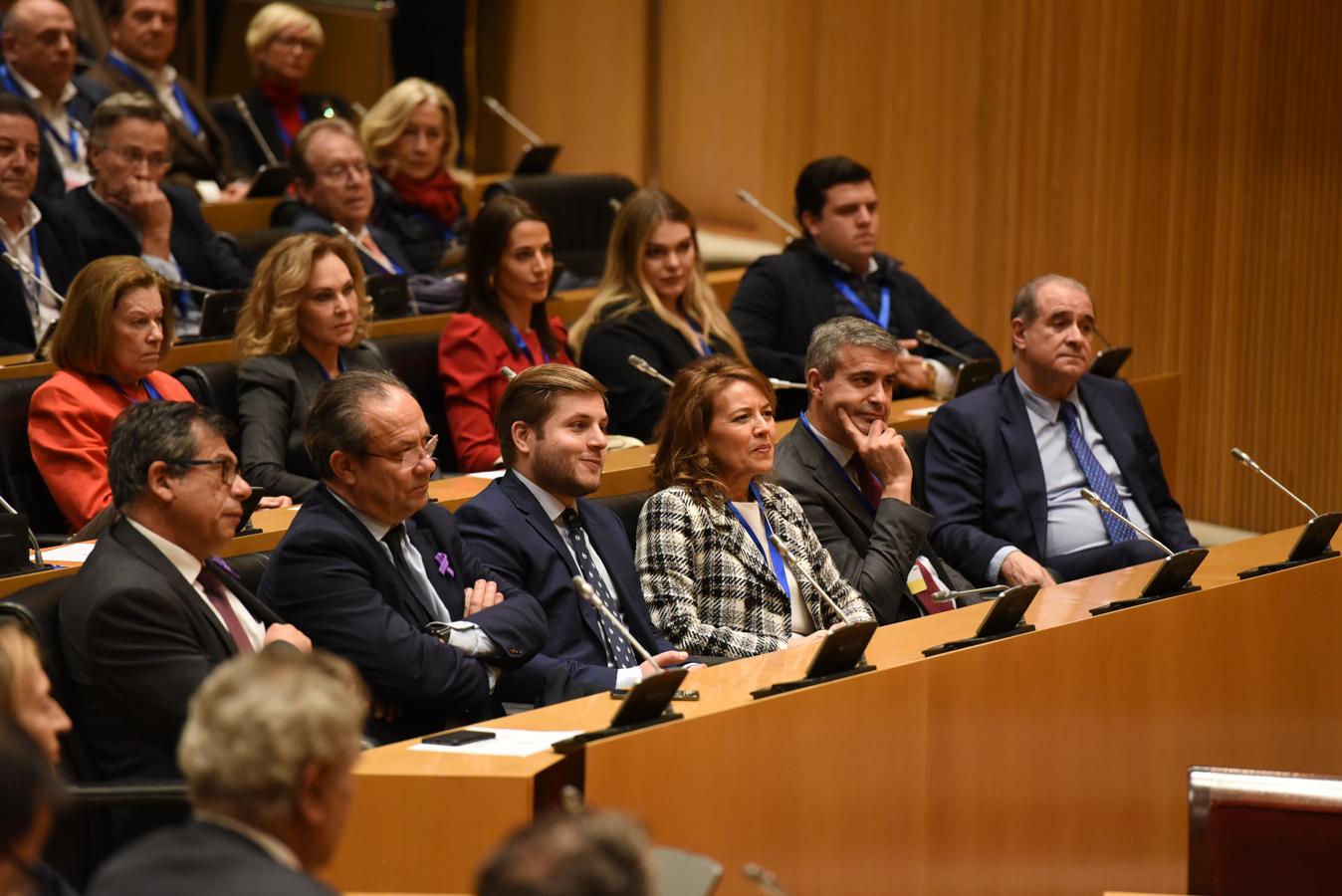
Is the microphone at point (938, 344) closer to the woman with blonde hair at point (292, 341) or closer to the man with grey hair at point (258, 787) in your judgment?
the woman with blonde hair at point (292, 341)

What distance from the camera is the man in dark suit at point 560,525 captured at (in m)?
3.14

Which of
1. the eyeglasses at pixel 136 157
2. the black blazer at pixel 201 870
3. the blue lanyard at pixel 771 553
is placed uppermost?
the eyeglasses at pixel 136 157

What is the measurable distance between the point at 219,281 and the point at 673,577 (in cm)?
249

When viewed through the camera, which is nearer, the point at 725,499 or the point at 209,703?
the point at 209,703

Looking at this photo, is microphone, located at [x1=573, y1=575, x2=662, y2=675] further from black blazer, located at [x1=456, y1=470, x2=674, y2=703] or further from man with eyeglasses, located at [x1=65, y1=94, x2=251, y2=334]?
man with eyeglasses, located at [x1=65, y1=94, x2=251, y2=334]

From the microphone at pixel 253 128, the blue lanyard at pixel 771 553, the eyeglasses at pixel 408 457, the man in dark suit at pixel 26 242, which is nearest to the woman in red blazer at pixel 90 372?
the man in dark suit at pixel 26 242

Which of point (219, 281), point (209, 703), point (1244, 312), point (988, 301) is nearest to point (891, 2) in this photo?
point (988, 301)

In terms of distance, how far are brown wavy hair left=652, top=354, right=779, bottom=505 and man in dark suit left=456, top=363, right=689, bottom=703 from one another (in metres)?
0.17

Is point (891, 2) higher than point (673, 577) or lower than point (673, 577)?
higher

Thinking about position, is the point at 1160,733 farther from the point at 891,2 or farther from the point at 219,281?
the point at 891,2

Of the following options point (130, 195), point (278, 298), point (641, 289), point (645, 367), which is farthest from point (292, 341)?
point (130, 195)

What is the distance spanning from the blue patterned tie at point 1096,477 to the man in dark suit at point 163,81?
318 centimetres

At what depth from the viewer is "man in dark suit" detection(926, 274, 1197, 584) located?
4047mm

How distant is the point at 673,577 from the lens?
3248 mm
